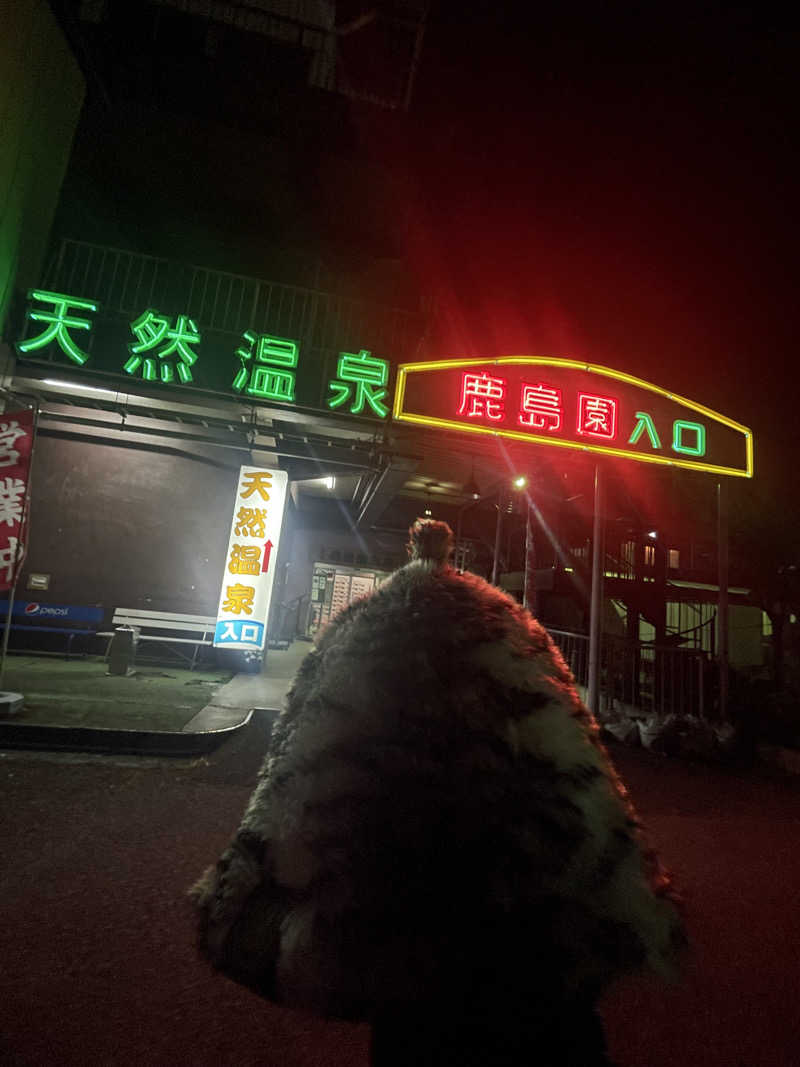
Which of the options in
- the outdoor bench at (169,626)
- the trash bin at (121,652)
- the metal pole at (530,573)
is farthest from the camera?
the outdoor bench at (169,626)

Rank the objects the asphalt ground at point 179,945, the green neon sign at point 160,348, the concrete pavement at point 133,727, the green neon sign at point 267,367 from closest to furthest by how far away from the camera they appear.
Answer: the asphalt ground at point 179,945
the concrete pavement at point 133,727
the green neon sign at point 160,348
the green neon sign at point 267,367

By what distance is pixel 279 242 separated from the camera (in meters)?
11.1

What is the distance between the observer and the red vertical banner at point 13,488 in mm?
5602

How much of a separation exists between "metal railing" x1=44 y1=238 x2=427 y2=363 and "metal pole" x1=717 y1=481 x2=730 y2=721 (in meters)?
6.30

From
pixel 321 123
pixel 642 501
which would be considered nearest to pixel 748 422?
pixel 642 501

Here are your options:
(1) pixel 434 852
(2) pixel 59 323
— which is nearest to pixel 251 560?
(2) pixel 59 323

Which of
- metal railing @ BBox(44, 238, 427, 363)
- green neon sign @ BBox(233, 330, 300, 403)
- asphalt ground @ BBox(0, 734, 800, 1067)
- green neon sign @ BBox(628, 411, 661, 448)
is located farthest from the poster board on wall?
asphalt ground @ BBox(0, 734, 800, 1067)

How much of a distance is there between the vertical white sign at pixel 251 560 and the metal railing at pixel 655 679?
5453 millimetres

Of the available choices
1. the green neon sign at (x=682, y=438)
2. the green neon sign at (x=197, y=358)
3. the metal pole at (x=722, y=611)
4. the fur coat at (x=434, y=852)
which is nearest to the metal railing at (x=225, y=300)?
the green neon sign at (x=197, y=358)

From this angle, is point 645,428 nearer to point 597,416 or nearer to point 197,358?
point 597,416

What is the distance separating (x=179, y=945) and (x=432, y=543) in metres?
2.53

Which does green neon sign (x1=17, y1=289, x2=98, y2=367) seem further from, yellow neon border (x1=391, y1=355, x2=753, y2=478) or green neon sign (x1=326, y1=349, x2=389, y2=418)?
yellow neon border (x1=391, y1=355, x2=753, y2=478)

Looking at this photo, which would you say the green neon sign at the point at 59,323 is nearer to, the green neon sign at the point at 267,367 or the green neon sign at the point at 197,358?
the green neon sign at the point at 197,358

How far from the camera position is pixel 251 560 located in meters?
9.20
